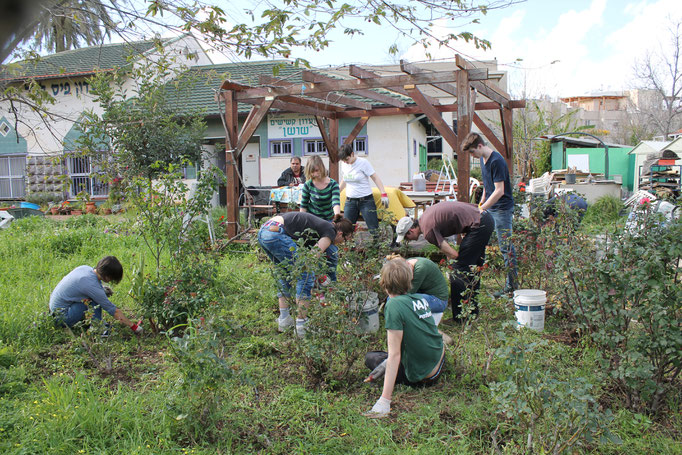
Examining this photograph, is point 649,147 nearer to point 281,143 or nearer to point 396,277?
point 281,143

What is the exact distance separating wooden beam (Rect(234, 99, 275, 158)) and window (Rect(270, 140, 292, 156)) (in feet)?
22.7

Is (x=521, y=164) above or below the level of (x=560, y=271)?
above

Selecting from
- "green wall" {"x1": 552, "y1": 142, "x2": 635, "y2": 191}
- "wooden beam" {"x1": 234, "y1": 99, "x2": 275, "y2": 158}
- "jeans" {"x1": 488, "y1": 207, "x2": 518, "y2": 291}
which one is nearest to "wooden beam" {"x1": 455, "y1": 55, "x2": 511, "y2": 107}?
"jeans" {"x1": 488, "y1": 207, "x2": 518, "y2": 291}

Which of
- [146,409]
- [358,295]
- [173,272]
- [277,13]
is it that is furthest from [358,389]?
[277,13]

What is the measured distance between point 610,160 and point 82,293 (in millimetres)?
21548

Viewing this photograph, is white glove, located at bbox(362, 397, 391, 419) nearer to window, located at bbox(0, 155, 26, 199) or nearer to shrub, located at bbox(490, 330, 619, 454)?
shrub, located at bbox(490, 330, 619, 454)

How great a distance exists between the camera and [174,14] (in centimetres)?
415

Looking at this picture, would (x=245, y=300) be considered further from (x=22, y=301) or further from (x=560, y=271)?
(x=560, y=271)

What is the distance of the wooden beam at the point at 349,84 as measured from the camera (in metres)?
7.08

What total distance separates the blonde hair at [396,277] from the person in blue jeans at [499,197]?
6.38 ft

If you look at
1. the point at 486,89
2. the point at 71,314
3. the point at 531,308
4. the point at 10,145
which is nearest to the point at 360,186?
the point at 531,308

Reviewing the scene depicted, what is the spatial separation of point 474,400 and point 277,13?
3.13 metres

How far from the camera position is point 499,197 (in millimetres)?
5152

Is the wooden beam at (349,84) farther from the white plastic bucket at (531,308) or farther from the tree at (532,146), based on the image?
the tree at (532,146)
